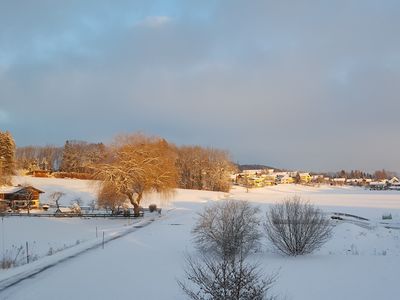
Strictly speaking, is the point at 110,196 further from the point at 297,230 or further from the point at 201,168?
the point at 201,168

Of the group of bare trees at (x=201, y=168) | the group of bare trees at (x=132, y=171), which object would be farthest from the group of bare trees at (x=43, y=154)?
the group of bare trees at (x=132, y=171)

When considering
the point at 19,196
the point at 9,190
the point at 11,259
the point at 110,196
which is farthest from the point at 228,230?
the point at 9,190

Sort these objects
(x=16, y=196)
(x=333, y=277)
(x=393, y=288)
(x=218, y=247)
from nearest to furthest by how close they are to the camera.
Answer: (x=393, y=288), (x=333, y=277), (x=218, y=247), (x=16, y=196)

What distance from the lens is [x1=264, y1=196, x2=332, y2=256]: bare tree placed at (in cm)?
2217

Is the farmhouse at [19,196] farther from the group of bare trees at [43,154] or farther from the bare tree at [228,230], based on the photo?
the group of bare trees at [43,154]

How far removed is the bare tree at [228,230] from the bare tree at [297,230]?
1145 mm

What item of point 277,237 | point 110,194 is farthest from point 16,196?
point 277,237

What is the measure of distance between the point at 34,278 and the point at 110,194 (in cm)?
3922

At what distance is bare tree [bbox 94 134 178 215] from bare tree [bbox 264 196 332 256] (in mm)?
33805

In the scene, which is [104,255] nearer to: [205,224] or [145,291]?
[205,224]

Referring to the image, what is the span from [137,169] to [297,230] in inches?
1406

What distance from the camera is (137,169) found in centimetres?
5562

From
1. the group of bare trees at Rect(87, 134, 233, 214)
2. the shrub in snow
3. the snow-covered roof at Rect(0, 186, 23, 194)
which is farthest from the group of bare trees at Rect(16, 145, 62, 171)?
the shrub in snow

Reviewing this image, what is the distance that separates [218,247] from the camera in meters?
22.0
